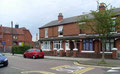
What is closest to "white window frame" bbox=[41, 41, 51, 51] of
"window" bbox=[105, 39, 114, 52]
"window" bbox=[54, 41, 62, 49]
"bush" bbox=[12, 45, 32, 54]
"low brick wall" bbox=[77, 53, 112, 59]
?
"window" bbox=[54, 41, 62, 49]

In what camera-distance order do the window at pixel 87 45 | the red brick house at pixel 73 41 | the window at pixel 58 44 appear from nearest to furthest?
the red brick house at pixel 73 41
the window at pixel 87 45
the window at pixel 58 44

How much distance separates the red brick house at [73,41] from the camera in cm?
2150

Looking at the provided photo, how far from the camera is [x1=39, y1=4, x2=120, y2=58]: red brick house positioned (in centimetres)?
2150

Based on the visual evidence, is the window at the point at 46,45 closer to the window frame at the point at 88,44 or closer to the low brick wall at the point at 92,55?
the window frame at the point at 88,44

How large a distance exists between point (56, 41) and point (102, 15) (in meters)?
16.1

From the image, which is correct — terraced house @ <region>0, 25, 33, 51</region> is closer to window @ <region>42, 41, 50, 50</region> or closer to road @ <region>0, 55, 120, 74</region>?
window @ <region>42, 41, 50, 50</region>

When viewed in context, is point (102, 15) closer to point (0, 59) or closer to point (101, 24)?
point (101, 24)

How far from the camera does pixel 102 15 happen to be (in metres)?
14.6

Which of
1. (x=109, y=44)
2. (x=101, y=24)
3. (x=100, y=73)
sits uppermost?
(x=101, y=24)

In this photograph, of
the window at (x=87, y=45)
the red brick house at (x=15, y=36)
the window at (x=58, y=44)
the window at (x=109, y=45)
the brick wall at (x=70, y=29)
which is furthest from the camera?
the red brick house at (x=15, y=36)

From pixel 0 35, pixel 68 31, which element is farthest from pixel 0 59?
pixel 0 35

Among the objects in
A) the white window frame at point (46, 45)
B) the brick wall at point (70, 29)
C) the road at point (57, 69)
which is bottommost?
the road at point (57, 69)

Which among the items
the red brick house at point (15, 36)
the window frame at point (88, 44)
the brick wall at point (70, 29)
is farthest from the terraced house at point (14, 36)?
the window frame at point (88, 44)

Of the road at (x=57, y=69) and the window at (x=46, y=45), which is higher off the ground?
the window at (x=46, y=45)
